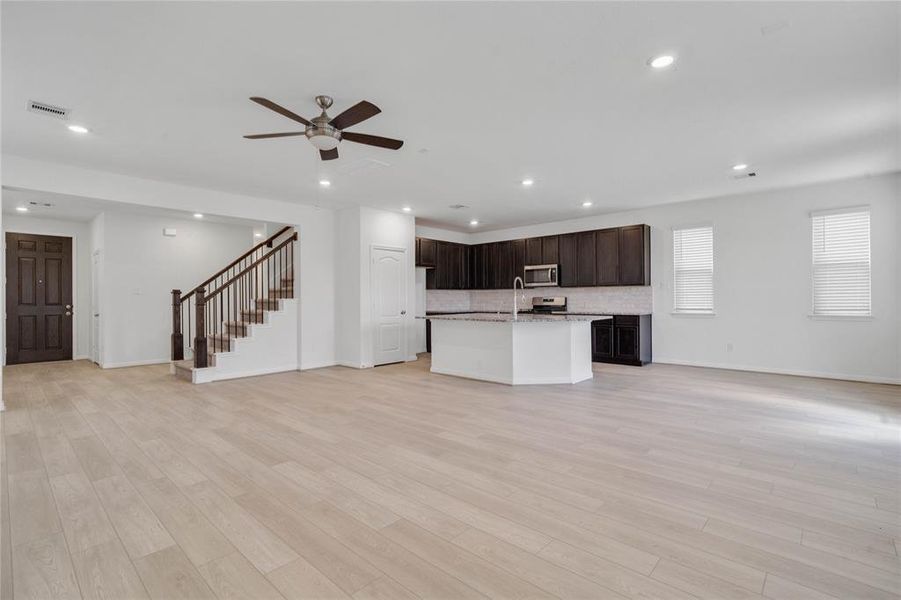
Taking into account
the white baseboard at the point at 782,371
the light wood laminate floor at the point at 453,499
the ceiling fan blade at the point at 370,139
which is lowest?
the light wood laminate floor at the point at 453,499

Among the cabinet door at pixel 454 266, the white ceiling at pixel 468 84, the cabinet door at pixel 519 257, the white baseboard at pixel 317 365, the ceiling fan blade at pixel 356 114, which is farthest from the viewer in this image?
the cabinet door at pixel 454 266

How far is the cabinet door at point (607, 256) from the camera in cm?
776

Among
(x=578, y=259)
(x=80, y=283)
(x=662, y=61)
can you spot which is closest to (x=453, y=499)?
(x=662, y=61)

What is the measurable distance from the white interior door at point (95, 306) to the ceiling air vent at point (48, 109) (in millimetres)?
4676

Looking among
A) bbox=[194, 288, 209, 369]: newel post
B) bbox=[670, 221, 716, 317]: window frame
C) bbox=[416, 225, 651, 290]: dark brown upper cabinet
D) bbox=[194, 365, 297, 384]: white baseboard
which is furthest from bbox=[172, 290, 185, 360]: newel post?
bbox=[670, 221, 716, 317]: window frame

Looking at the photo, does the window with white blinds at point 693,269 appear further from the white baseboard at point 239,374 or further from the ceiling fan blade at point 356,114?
the white baseboard at point 239,374

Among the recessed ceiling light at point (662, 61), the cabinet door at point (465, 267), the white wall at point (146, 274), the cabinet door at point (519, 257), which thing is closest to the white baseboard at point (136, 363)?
the white wall at point (146, 274)

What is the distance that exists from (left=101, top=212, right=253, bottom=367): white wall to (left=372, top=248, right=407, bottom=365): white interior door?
353 centimetres

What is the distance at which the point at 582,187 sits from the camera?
6164mm

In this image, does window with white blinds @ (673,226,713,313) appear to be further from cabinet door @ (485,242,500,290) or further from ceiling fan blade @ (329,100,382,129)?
ceiling fan blade @ (329,100,382,129)

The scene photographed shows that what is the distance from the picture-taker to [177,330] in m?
7.35

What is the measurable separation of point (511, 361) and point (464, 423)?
1899mm

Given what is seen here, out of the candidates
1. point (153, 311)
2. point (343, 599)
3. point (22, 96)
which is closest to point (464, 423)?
point (343, 599)

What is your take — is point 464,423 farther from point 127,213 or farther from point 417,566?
point 127,213
